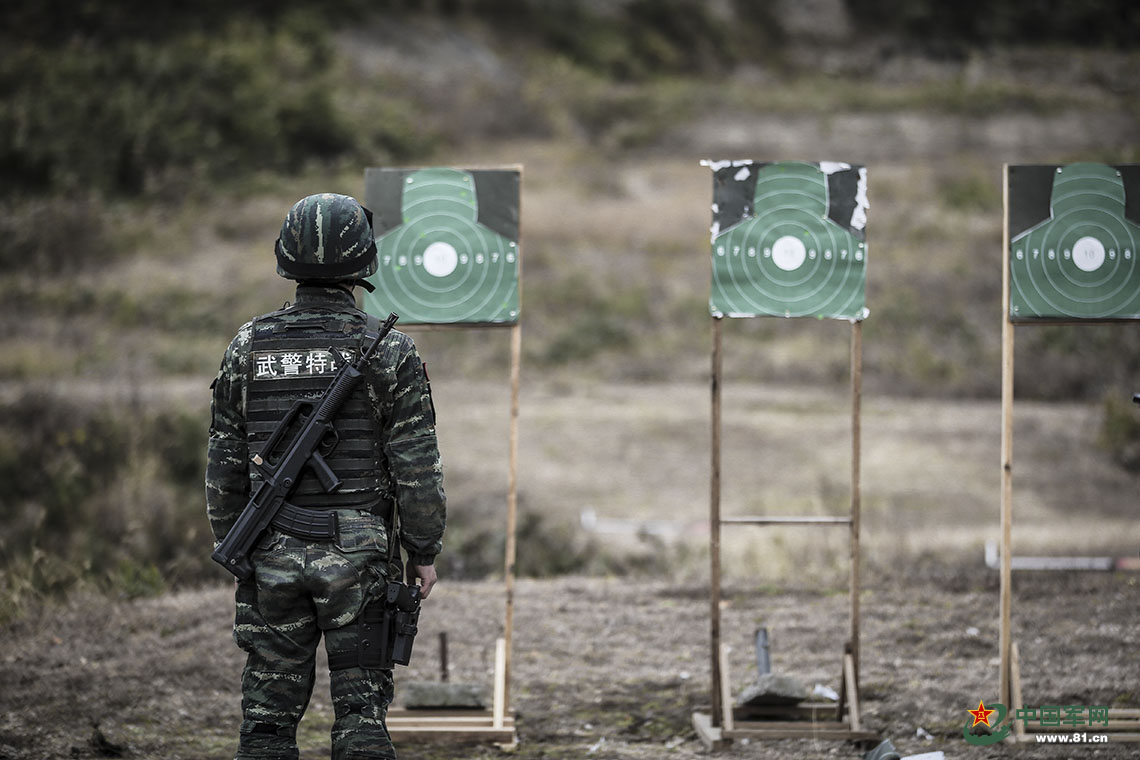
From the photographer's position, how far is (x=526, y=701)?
5.66 metres

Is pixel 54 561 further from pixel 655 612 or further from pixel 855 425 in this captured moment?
pixel 855 425

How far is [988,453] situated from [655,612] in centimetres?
599

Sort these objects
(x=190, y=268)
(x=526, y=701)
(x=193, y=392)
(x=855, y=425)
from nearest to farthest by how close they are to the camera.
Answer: (x=855, y=425)
(x=526, y=701)
(x=193, y=392)
(x=190, y=268)

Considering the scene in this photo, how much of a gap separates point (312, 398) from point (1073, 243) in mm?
3578

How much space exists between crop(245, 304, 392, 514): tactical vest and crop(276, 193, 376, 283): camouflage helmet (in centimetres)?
16

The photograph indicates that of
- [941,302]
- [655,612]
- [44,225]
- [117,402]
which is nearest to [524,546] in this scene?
[655,612]

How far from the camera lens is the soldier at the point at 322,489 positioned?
3.45 meters

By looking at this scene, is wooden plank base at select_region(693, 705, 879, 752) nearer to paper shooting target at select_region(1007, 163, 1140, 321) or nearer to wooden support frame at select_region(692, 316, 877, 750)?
wooden support frame at select_region(692, 316, 877, 750)

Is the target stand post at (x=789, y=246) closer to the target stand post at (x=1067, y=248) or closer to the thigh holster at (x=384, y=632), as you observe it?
the target stand post at (x=1067, y=248)

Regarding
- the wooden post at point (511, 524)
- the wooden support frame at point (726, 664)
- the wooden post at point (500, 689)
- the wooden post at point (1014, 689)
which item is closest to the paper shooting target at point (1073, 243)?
the wooden support frame at point (726, 664)

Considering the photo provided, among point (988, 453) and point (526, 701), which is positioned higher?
point (988, 453)

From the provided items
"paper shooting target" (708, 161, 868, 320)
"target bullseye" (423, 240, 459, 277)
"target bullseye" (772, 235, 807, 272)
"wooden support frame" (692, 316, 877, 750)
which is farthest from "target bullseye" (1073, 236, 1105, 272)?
"target bullseye" (423, 240, 459, 277)

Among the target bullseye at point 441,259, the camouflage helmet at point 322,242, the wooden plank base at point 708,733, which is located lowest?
the wooden plank base at point 708,733

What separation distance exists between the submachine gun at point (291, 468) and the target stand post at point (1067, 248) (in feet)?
10.2
